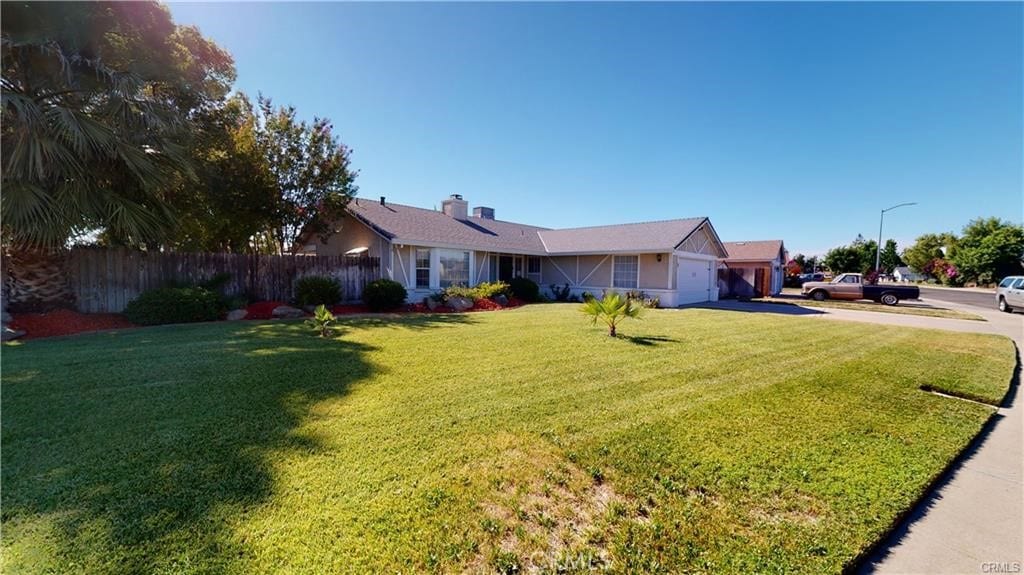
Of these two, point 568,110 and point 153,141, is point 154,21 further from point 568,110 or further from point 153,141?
point 568,110

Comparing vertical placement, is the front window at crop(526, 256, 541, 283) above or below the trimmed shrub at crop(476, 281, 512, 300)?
above

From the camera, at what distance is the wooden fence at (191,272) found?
10336 millimetres

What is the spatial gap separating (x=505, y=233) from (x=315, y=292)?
11946 mm

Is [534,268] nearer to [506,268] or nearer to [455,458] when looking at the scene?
[506,268]

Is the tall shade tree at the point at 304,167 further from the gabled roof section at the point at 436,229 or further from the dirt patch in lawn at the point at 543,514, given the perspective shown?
the dirt patch in lawn at the point at 543,514

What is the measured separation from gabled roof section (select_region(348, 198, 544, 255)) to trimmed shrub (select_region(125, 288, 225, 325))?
620cm

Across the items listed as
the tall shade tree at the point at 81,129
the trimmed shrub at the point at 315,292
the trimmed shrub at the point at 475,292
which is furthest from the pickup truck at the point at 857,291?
the tall shade tree at the point at 81,129

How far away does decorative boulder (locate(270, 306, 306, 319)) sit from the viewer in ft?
38.3

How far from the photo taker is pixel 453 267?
17.5 m

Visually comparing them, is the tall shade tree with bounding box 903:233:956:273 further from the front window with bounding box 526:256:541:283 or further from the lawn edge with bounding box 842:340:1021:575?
the lawn edge with bounding box 842:340:1021:575

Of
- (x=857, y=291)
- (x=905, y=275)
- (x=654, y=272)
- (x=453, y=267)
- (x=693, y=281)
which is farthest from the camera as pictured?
(x=905, y=275)

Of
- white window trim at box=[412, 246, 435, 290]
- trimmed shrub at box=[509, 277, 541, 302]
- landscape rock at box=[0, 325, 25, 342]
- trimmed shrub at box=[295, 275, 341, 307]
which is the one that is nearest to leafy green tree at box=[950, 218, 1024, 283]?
trimmed shrub at box=[509, 277, 541, 302]

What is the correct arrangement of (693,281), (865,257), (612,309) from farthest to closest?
(865,257)
(693,281)
(612,309)

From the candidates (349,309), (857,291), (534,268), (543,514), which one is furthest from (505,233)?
(857,291)
